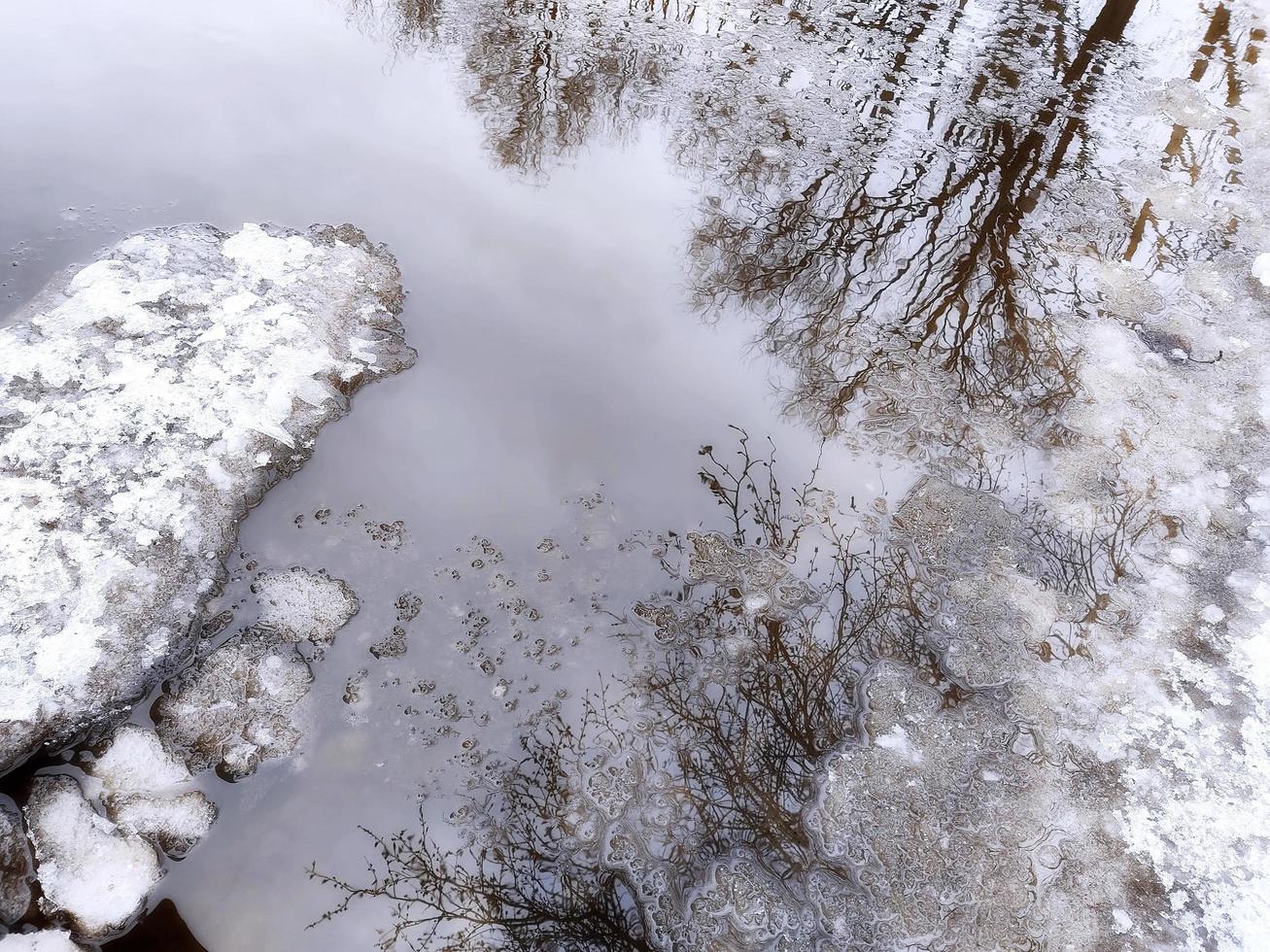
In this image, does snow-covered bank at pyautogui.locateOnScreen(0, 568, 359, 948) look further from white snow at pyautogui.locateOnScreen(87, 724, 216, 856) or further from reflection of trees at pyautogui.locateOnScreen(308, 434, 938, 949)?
reflection of trees at pyautogui.locateOnScreen(308, 434, 938, 949)

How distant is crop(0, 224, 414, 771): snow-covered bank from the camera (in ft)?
13.3

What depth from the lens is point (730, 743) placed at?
4.04m

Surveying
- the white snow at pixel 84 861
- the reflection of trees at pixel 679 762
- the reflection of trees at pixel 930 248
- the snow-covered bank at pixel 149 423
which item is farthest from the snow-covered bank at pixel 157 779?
the reflection of trees at pixel 930 248

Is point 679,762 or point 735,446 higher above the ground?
point 735,446

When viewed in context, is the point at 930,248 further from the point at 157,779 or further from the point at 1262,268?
the point at 157,779

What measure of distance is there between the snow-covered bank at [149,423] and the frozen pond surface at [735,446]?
0.27 metres

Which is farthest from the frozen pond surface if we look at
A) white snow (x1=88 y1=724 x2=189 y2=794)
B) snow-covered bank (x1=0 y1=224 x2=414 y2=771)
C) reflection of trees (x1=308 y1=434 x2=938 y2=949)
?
snow-covered bank (x1=0 y1=224 x2=414 y2=771)

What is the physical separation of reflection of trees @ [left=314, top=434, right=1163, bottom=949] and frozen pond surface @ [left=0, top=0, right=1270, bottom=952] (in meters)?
0.02

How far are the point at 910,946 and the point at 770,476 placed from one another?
279 centimetres

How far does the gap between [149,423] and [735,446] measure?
390cm

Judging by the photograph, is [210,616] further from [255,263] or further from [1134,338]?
[1134,338]

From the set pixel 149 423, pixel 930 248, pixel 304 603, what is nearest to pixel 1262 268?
pixel 930 248

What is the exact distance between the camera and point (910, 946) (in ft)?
11.4

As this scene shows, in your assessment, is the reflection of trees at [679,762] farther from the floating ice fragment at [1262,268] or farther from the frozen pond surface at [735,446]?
the floating ice fragment at [1262,268]
